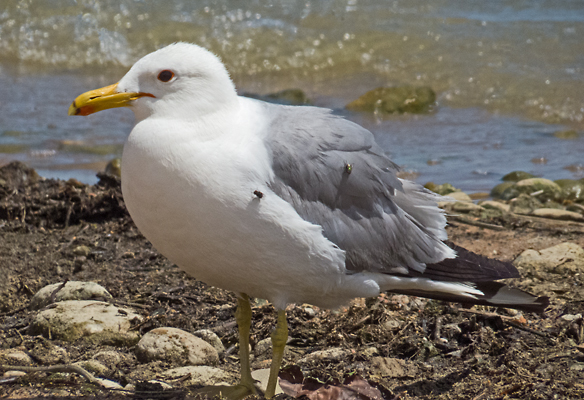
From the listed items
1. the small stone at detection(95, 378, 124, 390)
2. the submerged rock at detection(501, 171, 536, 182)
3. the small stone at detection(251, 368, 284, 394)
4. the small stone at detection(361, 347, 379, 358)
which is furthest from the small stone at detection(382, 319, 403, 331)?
the submerged rock at detection(501, 171, 536, 182)

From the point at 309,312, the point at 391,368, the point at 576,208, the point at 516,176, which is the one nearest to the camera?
the point at 391,368

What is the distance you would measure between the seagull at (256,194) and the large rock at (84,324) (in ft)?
2.40

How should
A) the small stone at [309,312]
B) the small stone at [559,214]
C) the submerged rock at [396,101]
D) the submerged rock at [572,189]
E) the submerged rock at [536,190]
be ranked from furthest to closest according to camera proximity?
the submerged rock at [396,101] → the submerged rock at [572,189] → the submerged rock at [536,190] → the small stone at [559,214] → the small stone at [309,312]

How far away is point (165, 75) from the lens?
2904mm

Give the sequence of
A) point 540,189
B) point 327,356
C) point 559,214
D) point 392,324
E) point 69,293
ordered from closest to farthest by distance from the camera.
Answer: point 327,356
point 392,324
point 69,293
point 559,214
point 540,189

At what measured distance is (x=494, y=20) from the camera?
14164 millimetres

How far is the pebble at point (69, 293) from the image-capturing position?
4012mm

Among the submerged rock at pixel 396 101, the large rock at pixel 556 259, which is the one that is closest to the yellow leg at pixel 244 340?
the large rock at pixel 556 259

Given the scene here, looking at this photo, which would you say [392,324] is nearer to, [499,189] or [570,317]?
[570,317]

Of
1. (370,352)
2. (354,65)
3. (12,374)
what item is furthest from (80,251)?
(354,65)

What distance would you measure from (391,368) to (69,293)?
192 centimetres

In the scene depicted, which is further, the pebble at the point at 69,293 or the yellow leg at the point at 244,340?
the pebble at the point at 69,293

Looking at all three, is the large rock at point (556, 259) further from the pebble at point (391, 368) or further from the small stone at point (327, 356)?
the small stone at point (327, 356)

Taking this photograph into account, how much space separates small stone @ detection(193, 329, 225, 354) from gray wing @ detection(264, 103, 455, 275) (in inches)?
41.6
